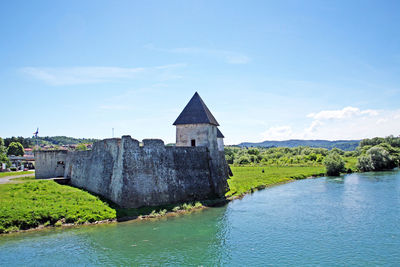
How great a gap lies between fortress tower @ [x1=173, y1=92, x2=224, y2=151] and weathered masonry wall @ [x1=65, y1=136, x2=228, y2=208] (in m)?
1.00

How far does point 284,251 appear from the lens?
13500mm

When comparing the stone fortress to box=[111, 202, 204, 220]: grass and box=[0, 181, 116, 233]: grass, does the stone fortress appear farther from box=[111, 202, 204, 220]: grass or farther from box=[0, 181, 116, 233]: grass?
box=[0, 181, 116, 233]: grass

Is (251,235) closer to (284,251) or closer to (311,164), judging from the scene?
(284,251)

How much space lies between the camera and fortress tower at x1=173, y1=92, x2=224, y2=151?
25.1 m

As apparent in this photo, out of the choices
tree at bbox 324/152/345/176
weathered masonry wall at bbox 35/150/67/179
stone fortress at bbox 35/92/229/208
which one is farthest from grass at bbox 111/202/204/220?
tree at bbox 324/152/345/176

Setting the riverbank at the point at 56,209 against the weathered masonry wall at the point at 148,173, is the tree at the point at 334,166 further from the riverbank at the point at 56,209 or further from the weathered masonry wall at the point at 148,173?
the riverbank at the point at 56,209

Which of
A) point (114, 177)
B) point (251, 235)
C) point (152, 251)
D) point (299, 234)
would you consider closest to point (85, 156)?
point (114, 177)

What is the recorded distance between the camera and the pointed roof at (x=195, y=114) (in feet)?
82.5

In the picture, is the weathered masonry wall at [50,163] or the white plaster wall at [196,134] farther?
the weathered masonry wall at [50,163]

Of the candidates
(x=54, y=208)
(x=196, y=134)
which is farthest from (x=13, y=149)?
(x=54, y=208)

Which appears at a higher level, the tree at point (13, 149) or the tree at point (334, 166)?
the tree at point (13, 149)

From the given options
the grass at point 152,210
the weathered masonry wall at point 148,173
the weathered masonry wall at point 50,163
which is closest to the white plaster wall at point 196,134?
the weathered masonry wall at point 148,173

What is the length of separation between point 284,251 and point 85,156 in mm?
18413

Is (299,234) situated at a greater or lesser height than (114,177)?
lesser
